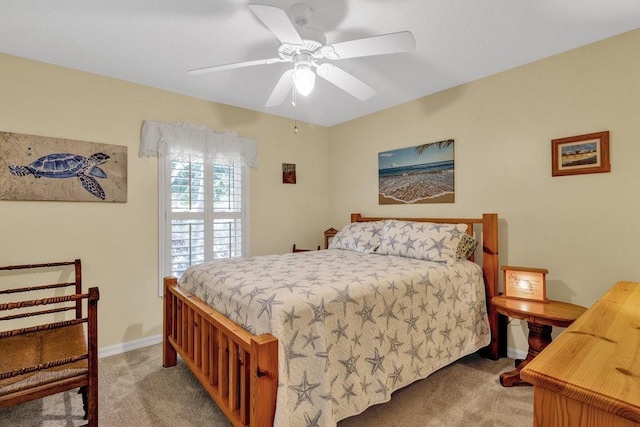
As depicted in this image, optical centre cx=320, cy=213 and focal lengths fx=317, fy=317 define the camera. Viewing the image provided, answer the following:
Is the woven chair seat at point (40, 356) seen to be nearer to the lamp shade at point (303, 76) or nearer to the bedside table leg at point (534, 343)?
the lamp shade at point (303, 76)

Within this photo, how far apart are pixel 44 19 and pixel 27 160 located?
3.42 feet

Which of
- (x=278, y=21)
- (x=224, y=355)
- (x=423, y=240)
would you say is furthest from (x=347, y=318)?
(x=278, y=21)

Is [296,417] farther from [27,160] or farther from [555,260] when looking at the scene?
[27,160]

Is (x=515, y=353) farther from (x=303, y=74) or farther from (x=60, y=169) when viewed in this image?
(x=60, y=169)

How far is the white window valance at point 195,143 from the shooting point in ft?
9.57

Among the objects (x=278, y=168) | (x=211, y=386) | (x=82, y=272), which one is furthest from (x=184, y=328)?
(x=278, y=168)

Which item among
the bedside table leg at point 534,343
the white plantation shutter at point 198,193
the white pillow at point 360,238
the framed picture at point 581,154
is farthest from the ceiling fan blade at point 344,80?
the bedside table leg at point 534,343

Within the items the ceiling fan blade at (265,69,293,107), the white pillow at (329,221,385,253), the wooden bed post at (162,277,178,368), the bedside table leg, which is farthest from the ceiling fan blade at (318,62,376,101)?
the bedside table leg

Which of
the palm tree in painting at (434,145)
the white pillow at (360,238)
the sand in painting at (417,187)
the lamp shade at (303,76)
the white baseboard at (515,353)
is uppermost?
the lamp shade at (303,76)

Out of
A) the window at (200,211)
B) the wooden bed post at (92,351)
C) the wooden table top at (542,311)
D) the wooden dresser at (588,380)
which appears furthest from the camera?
the window at (200,211)

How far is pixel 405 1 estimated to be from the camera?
5.82ft

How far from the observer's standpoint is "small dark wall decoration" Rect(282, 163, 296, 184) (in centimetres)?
388

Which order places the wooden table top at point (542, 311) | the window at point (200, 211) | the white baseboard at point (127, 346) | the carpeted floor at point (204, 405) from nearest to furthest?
the carpeted floor at point (204, 405) → the wooden table top at point (542, 311) → the white baseboard at point (127, 346) → the window at point (200, 211)

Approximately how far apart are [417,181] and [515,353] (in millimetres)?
1747
